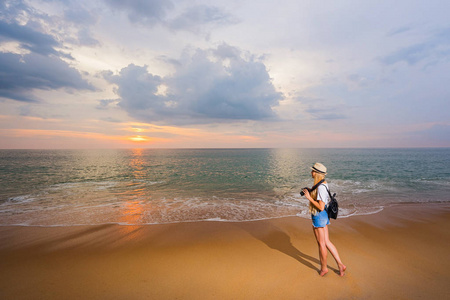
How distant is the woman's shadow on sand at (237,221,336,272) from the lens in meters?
5.51

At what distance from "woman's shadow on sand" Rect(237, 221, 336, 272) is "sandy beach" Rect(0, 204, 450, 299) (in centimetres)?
3

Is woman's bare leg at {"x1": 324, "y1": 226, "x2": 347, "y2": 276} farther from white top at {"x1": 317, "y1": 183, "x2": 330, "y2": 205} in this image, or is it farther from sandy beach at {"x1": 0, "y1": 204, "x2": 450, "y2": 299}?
white top at {"x1": 317, "y1": 183, "x2": 330, "y2": 205}

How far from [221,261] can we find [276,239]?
2356mm

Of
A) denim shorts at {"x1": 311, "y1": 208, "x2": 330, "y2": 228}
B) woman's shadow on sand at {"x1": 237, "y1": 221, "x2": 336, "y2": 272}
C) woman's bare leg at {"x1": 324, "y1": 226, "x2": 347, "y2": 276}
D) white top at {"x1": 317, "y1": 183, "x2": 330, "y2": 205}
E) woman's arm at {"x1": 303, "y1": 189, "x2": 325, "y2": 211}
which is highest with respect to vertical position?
white top at {"x1": 317, "y1": 183, "x2": 330, "y2": 205}

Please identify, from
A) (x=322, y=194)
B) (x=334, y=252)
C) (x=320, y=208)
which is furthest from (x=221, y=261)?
(x=322, y=194)

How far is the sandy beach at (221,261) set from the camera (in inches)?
168

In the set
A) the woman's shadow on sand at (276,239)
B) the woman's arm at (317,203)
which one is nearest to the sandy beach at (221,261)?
the woman's shadow on sand at (276,239)

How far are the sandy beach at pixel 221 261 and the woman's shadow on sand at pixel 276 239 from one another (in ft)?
0.11

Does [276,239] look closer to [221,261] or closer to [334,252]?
[221,261]

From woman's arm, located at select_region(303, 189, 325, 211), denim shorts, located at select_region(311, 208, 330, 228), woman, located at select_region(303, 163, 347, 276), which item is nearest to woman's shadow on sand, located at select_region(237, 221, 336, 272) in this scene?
woman, located at select_region(303, 163, 347, 276)

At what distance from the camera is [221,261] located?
5438mm

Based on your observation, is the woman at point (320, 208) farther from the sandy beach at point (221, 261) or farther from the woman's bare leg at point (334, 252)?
the sandy beach at point (221, 261)

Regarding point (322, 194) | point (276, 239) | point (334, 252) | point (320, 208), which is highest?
A: point (322, 194)

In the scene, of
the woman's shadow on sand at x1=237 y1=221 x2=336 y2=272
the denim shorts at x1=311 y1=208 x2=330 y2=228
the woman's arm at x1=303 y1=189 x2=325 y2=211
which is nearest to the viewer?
the woman's arm at x1=303 y1=189 x2=325 y2=211
